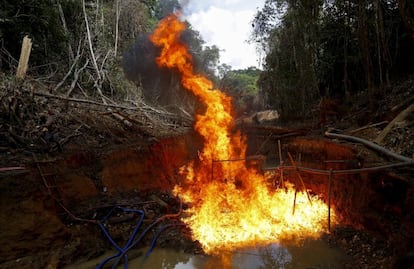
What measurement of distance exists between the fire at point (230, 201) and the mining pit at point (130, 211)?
0.49 meters

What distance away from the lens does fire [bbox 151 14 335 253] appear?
6.62 meters

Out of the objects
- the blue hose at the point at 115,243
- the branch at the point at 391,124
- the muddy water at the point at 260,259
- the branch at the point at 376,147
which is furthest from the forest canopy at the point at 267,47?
the muddy water at the point at 260,259

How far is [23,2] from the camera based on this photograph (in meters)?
9.49

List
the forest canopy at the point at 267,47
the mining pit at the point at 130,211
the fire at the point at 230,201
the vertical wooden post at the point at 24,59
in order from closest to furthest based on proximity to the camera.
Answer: the mining pit at the point at 130,211
the fire at the point at 230,201
the vertical wooden post at the point at 24,59
the forest canopy at the point at 267,47

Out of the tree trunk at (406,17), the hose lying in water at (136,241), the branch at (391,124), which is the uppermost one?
the tree trunk at (406,17)

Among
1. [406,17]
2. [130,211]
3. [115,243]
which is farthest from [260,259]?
[406,17]

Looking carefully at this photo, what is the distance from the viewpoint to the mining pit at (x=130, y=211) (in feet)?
16.7

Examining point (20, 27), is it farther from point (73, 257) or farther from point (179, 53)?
point (73, 257)

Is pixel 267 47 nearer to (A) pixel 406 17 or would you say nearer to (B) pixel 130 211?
(A) pixel 406 17

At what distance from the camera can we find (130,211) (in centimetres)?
702

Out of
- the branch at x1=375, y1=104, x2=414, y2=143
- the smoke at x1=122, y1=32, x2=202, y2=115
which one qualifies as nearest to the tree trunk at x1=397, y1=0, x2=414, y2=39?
the branch at x1=375, y1=104, x2=414, y2=143

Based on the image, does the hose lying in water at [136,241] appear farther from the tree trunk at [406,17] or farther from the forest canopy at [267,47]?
the tree trunk at [406,17]

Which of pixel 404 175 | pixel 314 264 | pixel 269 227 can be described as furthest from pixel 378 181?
pixel 269 227

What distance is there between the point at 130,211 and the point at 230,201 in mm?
3047
